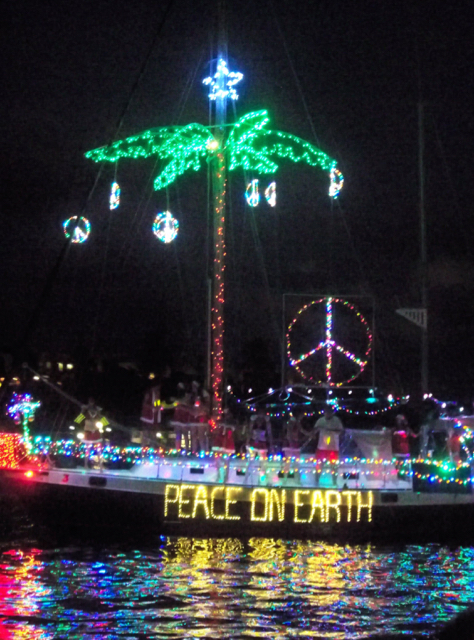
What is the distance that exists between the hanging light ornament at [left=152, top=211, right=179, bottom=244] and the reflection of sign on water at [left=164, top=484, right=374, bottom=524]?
15.7 feet

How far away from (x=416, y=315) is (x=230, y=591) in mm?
8602

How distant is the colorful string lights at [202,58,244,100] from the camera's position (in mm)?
18719

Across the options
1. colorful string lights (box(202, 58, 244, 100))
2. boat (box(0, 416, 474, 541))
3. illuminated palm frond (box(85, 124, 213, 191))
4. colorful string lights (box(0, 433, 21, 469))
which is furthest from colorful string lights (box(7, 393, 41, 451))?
colorful string lights (box(202, 58, 244, 100))

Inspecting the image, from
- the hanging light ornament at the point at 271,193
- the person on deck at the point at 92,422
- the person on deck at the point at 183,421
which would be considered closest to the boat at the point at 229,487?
the person on deck at the point at 92,422

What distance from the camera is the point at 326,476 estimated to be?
16875 millimetres

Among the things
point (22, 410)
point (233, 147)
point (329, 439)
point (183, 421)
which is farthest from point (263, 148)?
point (22, 410)

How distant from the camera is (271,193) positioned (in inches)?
743

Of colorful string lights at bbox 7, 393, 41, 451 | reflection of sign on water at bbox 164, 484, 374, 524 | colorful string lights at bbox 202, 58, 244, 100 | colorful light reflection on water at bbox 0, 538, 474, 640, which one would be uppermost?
colorful string lights at bbox 202, 58, 244, 100

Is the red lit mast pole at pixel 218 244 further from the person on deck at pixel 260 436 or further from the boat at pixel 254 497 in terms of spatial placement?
the boat at pixel 254 497

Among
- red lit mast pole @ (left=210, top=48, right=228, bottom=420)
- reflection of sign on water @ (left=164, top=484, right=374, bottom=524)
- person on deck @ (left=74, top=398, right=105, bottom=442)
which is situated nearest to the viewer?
reflection of sign on water @ (left=164, top=484, right=374, bottom=524)

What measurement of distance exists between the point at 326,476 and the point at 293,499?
88 cm

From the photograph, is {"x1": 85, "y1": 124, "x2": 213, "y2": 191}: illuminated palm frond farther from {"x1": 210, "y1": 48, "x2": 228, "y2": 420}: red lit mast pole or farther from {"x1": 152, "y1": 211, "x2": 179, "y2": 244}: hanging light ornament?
{"x1": 152, "y1": 211, "x2": 179, "y2": 244}: hanging light ornament

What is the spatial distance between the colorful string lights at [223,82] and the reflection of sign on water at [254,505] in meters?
7.85

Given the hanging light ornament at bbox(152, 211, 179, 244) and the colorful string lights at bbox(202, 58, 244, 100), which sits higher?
the colorful string lights at bbox(202, 58, 244, 100)
